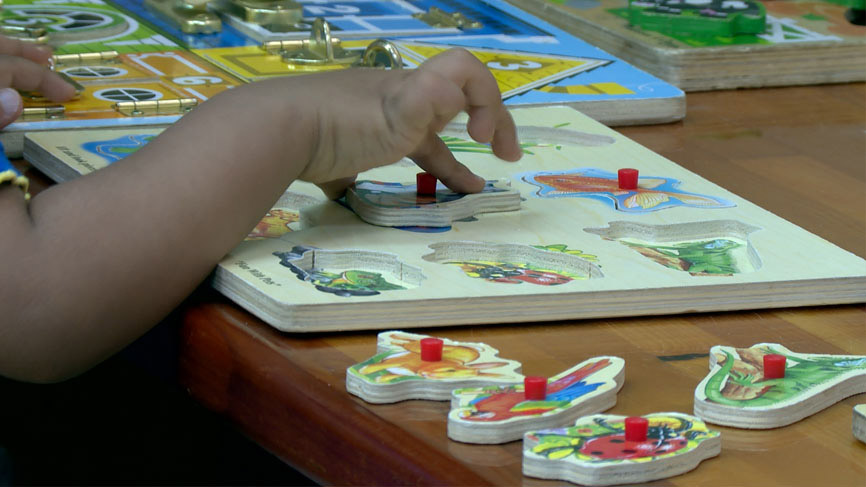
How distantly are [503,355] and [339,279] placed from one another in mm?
105

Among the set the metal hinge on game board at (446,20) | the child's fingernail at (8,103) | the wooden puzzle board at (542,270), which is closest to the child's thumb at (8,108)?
the child's fingernail at (8,103)

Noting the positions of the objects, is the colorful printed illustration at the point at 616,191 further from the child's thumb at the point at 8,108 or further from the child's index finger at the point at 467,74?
the child's thumb at the point at 8,108

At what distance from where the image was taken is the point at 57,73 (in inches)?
38.5

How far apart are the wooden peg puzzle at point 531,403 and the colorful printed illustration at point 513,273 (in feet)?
0.31

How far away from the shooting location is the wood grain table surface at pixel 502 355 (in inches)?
19.6

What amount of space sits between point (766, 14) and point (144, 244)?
0.83 meters

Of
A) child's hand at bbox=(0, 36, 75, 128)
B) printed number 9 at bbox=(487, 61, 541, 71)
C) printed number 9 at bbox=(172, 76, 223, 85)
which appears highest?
child's hand at bbox=(0, 36, 75, 128)

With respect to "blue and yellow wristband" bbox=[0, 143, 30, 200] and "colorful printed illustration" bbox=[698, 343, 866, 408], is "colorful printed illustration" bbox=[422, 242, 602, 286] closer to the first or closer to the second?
"colorful printed illustration" bbox=[698, 343, 866, 408]

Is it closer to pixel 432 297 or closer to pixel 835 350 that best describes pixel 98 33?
pixel 432 297

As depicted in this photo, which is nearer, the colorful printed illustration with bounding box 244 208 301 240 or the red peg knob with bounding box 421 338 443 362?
the red peg knob with bounding box 421 338 443 362

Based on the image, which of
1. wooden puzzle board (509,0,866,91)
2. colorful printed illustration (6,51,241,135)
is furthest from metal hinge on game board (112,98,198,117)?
wooden puzzle board (509,0,866,91)

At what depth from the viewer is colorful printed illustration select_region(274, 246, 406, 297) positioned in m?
0.63

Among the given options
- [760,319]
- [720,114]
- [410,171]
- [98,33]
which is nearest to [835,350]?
[760,319]

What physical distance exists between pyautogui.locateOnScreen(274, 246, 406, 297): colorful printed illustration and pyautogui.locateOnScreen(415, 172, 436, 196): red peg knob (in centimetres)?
11
